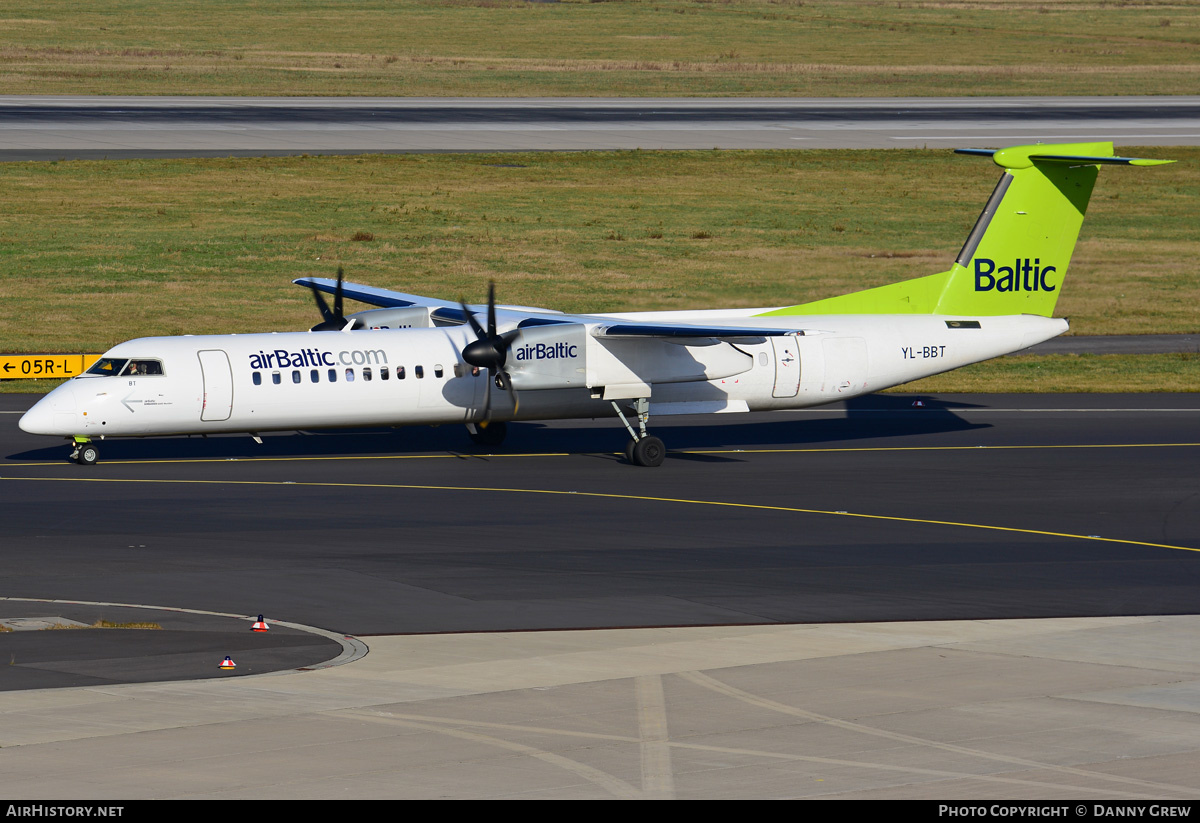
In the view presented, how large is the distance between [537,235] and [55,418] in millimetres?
35834

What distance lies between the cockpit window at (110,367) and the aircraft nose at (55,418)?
0.73 m

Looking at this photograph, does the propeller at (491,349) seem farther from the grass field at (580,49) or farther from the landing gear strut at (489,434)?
the grass field at (580,49)

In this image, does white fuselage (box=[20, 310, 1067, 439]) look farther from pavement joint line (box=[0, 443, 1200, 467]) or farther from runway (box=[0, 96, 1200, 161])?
runway (box=[0, 96, 1200, 161])

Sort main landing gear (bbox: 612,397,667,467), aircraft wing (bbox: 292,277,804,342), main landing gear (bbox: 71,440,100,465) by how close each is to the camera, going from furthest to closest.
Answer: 1. main landing gear (bbox: 612,397,667,467)
2. main landing gear (bbox: 71,440,100,465)
3. aircraft wing (bbox: 292,277,804,342)

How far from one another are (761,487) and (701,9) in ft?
390

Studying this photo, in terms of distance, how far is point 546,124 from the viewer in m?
82.2

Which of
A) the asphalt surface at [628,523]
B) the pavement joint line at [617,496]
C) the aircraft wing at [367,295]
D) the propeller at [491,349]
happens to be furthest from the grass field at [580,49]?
the pavement joint line at [617,496]

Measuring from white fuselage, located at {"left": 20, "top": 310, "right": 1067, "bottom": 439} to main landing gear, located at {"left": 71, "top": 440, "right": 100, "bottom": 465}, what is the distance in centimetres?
144

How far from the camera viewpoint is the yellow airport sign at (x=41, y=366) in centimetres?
4375

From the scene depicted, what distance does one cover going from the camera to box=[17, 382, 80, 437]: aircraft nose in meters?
30.3

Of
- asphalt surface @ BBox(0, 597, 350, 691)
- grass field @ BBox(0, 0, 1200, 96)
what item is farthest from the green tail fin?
grass field @ BBox(0, 0, 1200, 96)

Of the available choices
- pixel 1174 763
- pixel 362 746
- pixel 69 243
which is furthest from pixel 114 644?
pixel 69 243
